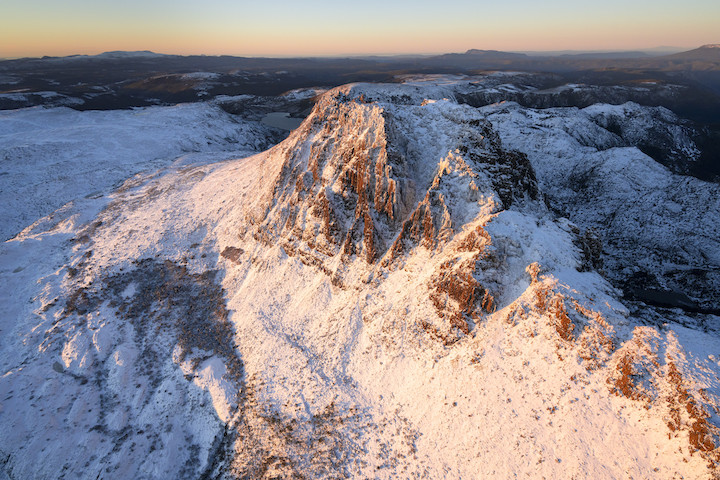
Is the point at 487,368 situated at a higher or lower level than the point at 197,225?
lower

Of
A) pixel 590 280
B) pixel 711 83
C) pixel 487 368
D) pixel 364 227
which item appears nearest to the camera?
pixel 487 368

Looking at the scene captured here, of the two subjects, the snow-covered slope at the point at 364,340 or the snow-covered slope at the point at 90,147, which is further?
the snow-covered slope at the point at 90,147

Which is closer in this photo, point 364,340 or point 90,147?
point 364,340

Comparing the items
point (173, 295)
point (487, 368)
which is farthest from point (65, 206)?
point (487, 368)

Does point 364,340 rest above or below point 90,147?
below

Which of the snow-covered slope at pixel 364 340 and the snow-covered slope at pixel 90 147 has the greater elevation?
the snow-covered slope at pixel 90 147

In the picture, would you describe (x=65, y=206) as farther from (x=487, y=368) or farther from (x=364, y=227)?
(x=487, y=368)

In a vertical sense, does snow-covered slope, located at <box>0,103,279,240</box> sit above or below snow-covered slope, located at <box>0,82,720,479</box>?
above

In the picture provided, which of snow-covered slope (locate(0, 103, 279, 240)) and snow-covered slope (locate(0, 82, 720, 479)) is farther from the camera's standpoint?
snow-covered slope (locate(0, 103, 279, 240))
